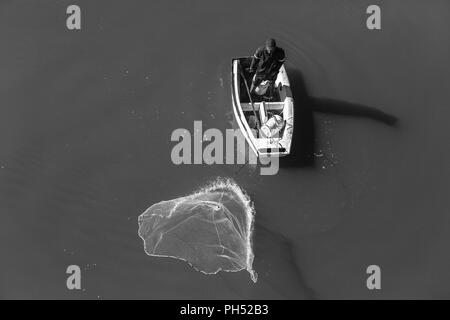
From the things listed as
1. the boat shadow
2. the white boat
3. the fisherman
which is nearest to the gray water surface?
the boat shadow

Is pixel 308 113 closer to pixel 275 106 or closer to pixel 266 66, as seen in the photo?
pixel 275 106

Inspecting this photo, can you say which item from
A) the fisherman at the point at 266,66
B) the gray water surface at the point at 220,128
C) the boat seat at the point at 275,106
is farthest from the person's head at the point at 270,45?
the gray water surface at the point at 220,128

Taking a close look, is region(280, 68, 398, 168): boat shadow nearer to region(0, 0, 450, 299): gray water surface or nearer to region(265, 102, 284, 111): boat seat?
region(0, 0, 450, 299): gray water surface

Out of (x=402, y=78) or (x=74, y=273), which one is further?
(x=402, y=78)

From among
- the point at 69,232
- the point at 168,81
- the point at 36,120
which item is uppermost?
the point at 168,81
